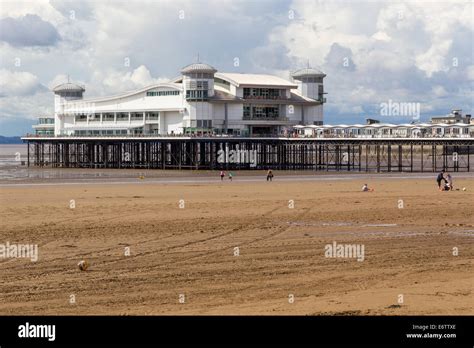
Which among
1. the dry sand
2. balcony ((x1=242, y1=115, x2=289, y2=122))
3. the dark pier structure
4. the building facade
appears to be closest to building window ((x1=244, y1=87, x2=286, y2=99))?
the building facade

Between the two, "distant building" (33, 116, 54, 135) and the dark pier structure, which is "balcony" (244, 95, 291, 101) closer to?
the dark pier structure

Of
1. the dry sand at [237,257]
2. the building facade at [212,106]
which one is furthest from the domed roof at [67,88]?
the dry sand at [237,257]

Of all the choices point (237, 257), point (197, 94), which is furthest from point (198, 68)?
point (237, 257)

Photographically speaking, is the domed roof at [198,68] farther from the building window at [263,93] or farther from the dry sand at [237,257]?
the dry sand at [237,257]

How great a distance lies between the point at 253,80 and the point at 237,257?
64.4 meters

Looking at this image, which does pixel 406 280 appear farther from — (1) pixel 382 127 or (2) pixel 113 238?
(1) pixel 382 127

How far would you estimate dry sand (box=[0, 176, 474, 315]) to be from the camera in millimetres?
14875

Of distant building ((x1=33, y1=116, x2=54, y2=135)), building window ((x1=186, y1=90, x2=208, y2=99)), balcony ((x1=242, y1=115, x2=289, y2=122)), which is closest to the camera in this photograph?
building window ((x1=186, y1=90, x2=208, y2=99))

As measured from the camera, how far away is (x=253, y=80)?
272ft

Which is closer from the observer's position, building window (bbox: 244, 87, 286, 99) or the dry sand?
the dry sand

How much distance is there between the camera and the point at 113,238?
896 inches

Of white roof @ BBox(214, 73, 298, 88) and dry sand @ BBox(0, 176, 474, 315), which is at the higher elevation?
Result: white roof @ BBox(214, 73, 298, 88)

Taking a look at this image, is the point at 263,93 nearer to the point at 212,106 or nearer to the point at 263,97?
the point at 263,97
